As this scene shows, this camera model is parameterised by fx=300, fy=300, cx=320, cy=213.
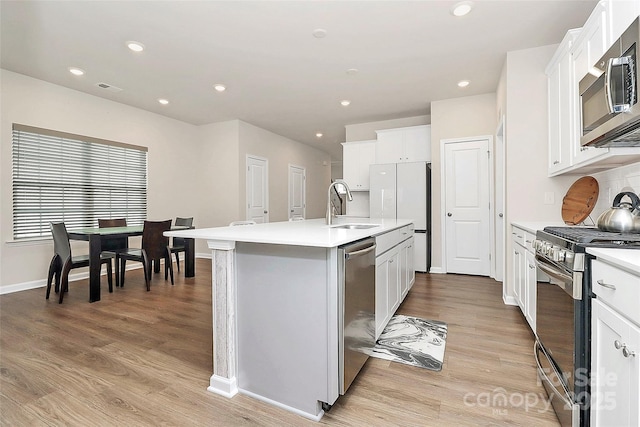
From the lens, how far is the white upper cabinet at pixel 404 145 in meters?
5.08

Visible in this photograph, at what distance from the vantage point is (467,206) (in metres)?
4.54

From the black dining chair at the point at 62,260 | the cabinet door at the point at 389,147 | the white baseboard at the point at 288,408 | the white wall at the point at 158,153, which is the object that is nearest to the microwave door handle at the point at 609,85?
the white baseboard at the point at 288,408

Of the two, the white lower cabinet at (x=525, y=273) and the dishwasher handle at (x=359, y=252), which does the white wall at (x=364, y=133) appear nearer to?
the white lower cabinet at (x=525, y=273)

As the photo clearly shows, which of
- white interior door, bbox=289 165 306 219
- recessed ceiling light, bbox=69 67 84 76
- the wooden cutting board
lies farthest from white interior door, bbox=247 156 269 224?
the wooden cutting board

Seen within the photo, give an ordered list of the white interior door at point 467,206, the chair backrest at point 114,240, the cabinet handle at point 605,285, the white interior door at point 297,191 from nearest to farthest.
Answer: the cabinet handle at point 605,285
the chair backrest at point 114,240
the white interior door at point 467,206
the white interior door at point 297,191

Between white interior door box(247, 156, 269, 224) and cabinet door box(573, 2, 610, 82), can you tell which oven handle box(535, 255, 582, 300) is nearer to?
cabinet door box(573, 2, 610, 82)

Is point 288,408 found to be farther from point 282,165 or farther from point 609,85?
point 282,165

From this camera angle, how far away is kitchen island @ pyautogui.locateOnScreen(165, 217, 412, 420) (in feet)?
4.90

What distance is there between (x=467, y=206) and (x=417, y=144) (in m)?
1.35

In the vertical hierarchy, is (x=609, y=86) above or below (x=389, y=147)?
below

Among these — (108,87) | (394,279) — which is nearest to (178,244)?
(108,87)

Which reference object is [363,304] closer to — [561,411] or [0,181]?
[561,411]

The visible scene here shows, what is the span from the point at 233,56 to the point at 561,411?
Result: 390 cm

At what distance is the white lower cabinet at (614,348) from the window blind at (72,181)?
18.0 feet
